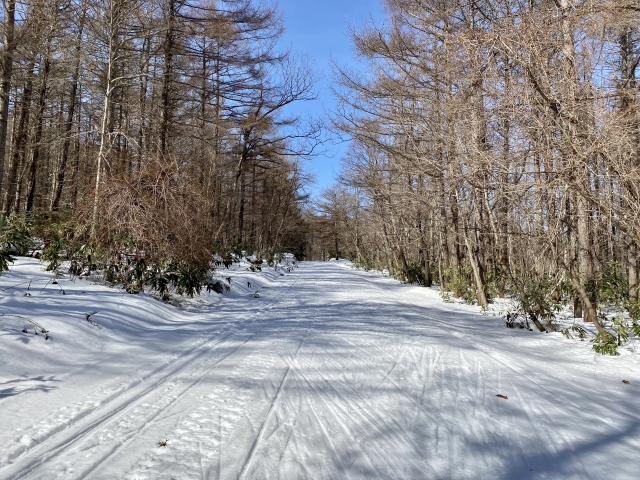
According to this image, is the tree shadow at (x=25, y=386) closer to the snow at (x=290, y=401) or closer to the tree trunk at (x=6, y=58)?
the snow at (x=290, y=401)

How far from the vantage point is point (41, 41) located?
961 centimetres

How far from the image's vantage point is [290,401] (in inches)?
138

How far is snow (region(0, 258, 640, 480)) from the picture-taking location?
2.53 meters

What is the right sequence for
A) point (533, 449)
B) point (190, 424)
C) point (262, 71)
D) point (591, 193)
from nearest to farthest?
point (533, 449) → point (190, 424) → point (591, 193) → point (262, 71)

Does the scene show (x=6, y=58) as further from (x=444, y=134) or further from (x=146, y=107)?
(x=444, y=134)

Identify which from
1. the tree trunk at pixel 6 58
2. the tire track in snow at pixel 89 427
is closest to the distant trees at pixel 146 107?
the tree trunk at pixel 6 58

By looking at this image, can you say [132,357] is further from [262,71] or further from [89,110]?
[89,110]

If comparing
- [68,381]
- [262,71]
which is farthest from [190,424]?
[262,71]

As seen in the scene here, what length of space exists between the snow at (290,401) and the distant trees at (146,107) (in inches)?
92.4

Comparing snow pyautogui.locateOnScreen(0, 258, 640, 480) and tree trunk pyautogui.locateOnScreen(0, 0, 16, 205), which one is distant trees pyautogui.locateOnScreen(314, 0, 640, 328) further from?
tree trunk pyautogui.locateOnScreen(0, 0, 16, 205)

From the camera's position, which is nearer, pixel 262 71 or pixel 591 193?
pixel 591 193

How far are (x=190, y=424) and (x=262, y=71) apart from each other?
16467mm

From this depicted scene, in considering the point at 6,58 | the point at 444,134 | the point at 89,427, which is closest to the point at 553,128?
the point at 444,134

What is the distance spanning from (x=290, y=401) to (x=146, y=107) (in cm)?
1324
